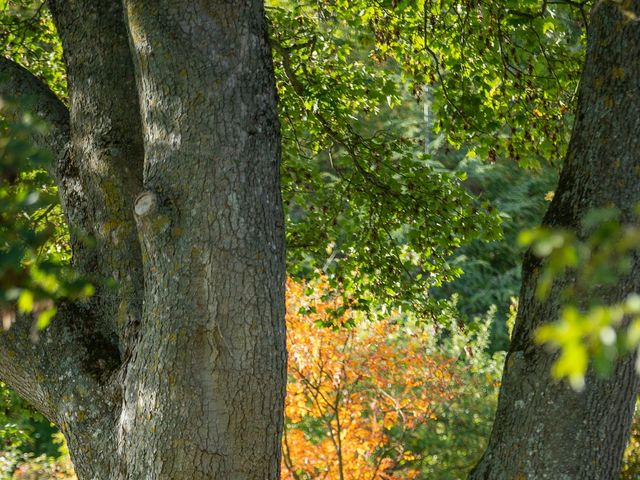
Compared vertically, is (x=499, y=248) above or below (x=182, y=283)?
above

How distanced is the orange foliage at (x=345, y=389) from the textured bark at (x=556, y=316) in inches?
174

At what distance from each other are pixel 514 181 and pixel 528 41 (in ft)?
52.1

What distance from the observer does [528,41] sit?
5.30 metres

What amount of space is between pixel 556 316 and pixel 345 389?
19.2 ft

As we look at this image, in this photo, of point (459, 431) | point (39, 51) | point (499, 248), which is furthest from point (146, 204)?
point (499, 248)

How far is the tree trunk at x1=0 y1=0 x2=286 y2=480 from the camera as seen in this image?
287cm

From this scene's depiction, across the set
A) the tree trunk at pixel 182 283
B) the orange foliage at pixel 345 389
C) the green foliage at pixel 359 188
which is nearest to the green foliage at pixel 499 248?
the orange foliage at pixel 345 389

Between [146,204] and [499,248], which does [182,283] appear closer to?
[146,204]

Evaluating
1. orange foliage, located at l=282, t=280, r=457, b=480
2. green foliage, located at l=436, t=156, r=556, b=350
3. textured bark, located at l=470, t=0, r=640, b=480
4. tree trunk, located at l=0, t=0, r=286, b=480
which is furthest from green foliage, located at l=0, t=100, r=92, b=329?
green foliage, located at l=436, t=156, r=556, b=350

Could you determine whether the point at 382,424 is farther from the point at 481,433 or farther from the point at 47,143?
the point at 47,143

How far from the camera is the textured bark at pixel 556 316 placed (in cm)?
294

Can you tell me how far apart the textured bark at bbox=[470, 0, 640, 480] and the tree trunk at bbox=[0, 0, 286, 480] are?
0.86m

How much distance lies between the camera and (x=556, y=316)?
301 centimetres

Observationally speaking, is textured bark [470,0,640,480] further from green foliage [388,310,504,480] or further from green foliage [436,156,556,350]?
green foliage [436,156,556,350]
